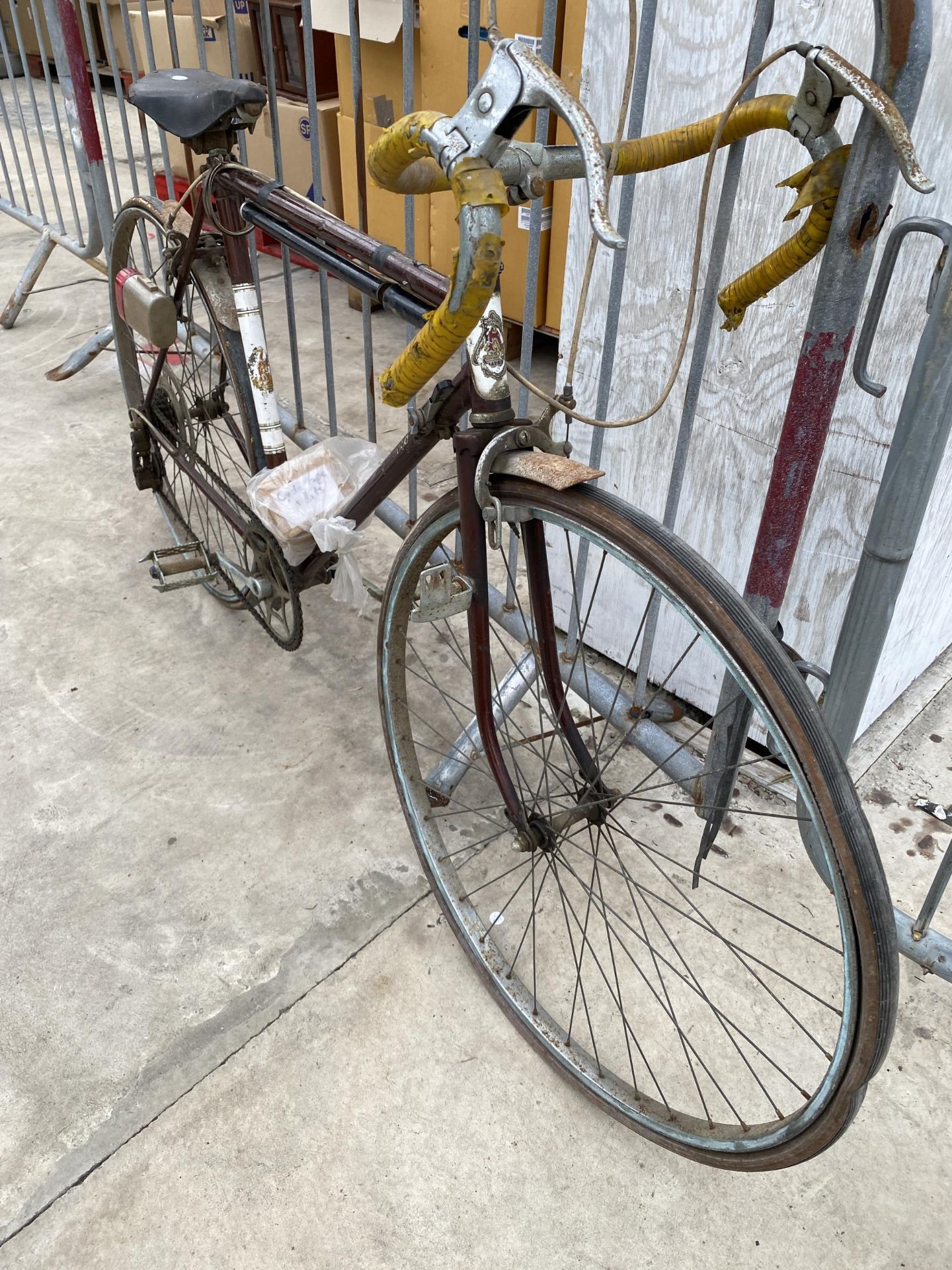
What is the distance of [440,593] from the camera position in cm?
141

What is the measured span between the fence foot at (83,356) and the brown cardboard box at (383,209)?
112 cm

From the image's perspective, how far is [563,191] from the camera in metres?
3.20

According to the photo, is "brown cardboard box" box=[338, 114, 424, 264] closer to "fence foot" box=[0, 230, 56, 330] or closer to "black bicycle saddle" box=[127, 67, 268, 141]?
"fence foot" box=[0, 230, 56, 330]

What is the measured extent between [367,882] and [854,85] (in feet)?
5.00

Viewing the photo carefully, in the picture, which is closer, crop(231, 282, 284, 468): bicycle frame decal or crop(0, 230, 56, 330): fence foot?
crop(231, 282, 284, 468): bicycle frame decal

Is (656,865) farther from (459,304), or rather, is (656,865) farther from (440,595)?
(459,304)

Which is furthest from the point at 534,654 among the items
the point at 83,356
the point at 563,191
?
the point at 83,356

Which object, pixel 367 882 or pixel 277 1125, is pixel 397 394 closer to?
pixel 367 882

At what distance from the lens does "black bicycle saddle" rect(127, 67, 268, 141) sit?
1820 millimetres

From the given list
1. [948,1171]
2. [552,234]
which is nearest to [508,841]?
[948,1171]

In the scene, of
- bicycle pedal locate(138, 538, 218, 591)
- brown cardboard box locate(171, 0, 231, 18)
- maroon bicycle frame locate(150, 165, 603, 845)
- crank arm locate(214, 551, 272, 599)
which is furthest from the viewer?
brown cardboard box locate(171, 0, 231, 18)

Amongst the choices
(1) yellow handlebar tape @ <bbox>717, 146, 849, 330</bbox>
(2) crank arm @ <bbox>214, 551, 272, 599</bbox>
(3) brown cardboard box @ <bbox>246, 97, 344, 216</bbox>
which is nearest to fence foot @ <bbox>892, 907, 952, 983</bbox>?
(1) yellow handlebar tape @ <bbox>717, 146, 849, 330</bbox>

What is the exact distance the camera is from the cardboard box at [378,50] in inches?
128

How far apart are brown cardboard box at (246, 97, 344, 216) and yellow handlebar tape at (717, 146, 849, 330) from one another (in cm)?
333
